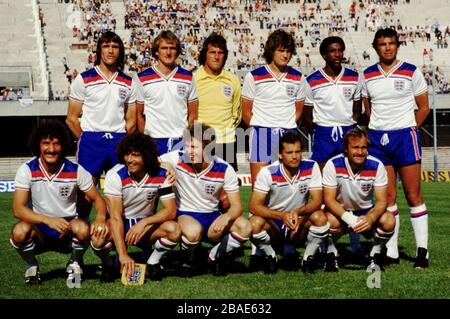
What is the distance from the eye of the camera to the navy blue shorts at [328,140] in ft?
24.2

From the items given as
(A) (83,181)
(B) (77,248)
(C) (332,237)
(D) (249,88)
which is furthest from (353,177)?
(B) (77,248)

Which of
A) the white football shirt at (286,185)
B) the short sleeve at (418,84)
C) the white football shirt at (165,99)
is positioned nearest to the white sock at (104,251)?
the white football shirt at (286,185)

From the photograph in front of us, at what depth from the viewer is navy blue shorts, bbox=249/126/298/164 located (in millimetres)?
7387

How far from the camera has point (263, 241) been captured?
6395mm

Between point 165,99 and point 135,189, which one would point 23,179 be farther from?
point 165,99

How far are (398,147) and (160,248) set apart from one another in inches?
98.1

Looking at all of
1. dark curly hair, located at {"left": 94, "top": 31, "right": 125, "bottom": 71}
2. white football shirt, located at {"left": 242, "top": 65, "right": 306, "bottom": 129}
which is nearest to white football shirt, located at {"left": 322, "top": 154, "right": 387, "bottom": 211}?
white football shirt, located at {"left": 242, "top": 65, "right": 306, "bottom": 129}

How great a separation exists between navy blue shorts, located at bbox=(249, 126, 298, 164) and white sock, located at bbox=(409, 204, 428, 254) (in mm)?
1406

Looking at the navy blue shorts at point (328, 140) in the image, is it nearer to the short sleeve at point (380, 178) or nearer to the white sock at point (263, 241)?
the short sleeve at point (380, 178)

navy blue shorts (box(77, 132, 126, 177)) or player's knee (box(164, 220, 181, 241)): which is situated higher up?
navy blue shorts (box(77, 132, 126, 177))

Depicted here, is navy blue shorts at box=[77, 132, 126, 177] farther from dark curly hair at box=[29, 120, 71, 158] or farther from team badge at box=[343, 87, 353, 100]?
team badge at box=[343, 87, 353, 100]

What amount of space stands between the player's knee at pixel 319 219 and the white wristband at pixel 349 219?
166 mm
